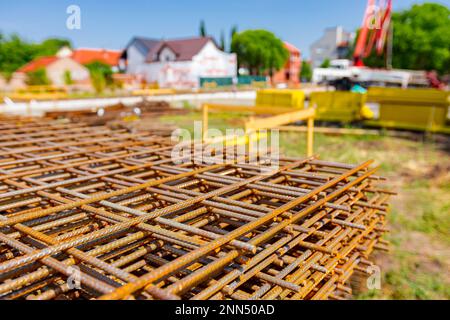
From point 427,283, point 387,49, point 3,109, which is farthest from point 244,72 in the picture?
point 427,283

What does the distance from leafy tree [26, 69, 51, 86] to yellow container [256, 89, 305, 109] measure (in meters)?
23.8

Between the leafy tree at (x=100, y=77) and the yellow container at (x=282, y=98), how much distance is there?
1918 centimetres

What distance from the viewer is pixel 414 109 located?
49.8ft

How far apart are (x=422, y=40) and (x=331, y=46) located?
32695 millimetres

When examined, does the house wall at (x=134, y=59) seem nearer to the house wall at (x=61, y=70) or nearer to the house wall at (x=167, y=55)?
the house wall at (x=167, y=55)

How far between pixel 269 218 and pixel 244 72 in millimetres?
61394

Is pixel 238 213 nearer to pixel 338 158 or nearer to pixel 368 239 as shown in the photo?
pixel 368 239

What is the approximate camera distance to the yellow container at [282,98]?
53.6ft

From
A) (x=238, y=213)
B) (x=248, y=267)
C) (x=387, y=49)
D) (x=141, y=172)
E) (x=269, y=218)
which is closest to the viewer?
(x=248, y=267)

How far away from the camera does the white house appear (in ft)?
164

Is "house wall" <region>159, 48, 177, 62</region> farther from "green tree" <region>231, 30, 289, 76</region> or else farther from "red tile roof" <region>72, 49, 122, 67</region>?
"green tree" <region>231, 30, 289, 76</region>

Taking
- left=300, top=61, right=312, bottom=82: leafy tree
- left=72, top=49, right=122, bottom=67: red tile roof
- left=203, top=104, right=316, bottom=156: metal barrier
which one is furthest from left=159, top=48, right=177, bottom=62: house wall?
left=203, top=104, right=316, bottom=156: metal barrier

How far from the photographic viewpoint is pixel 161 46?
174ft

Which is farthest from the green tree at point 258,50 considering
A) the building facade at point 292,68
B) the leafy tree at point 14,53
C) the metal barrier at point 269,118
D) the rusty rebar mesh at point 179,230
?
the rusty rebar mesh at point 179,230
